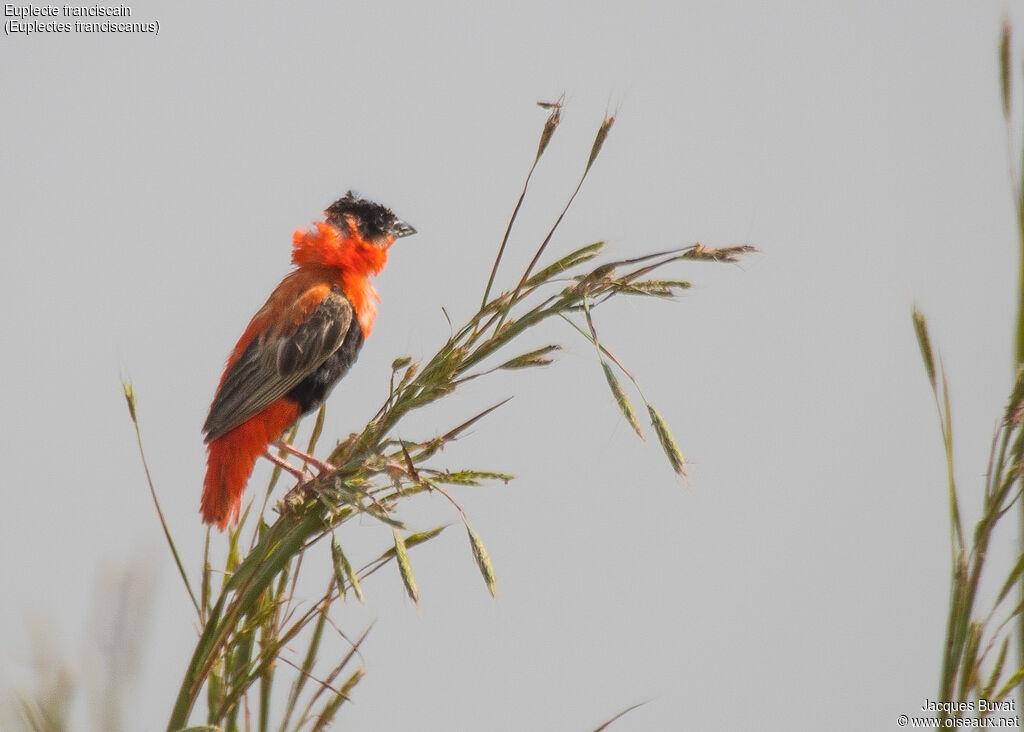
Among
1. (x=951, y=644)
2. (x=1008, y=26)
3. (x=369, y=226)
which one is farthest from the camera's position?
(x=369, y=226)

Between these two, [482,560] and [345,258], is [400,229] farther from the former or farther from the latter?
[482,560]

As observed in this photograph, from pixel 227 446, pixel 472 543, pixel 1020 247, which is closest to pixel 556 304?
pixel 472 543

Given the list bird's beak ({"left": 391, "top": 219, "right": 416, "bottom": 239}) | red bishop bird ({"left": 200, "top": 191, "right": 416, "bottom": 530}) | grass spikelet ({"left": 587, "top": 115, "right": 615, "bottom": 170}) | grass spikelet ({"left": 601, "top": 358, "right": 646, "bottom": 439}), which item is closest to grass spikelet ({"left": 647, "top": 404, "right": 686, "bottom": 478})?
grass spikelet ({"left": 601, "top": 358, "right": 646, "bottom": 439})

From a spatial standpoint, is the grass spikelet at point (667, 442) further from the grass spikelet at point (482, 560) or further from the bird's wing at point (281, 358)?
the bird's wing at point (281, 358)

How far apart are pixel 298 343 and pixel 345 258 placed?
554mm

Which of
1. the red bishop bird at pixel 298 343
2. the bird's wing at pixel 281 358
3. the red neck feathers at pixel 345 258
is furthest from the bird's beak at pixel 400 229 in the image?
the bird's wing at pixel 281 358

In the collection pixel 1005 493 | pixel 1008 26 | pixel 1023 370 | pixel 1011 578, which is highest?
pixel 1008 26

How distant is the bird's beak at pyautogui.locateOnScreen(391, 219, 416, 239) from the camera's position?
476 cm

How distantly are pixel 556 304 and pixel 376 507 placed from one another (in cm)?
44

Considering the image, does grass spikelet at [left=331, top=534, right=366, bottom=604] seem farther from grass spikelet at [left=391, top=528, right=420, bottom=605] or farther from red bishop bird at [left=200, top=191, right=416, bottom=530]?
red bishop bird at [left=200, top=191, right=416, bottom=530]

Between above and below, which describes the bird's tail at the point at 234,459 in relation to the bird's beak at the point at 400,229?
below

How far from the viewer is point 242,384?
3949 mm

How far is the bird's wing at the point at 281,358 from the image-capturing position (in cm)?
385

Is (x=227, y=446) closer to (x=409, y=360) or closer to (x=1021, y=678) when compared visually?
(x=409, y=360)
